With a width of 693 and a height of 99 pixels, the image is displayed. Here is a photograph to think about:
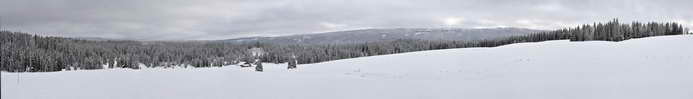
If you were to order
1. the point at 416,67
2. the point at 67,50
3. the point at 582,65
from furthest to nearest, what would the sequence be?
the point at 67,50
the point at 416,67
the point at 582,65

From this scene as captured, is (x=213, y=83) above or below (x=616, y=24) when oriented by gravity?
below

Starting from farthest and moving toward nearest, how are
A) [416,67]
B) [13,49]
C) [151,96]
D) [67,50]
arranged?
[67,50] → [13,49] → [416,67] → [151,96]

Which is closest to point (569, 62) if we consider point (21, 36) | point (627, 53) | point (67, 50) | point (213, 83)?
point (627, 53)

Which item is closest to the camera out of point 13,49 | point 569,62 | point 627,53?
point 569,62

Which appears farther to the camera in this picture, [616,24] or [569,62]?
[616,24]

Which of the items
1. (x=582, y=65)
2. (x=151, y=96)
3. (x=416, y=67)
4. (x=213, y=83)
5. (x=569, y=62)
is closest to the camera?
(x=151, y=96)

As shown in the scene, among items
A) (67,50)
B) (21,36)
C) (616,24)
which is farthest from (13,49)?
(616,24)

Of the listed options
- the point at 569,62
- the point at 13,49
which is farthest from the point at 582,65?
the point at 13,49

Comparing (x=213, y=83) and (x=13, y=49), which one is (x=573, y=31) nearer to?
(x=213, y=83)

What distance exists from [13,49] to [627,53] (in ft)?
368

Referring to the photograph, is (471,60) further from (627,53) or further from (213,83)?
(213,83)

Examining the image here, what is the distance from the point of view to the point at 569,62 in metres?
31.2

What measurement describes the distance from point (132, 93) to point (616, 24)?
8721 cm

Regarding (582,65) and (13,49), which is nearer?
(582,65)
